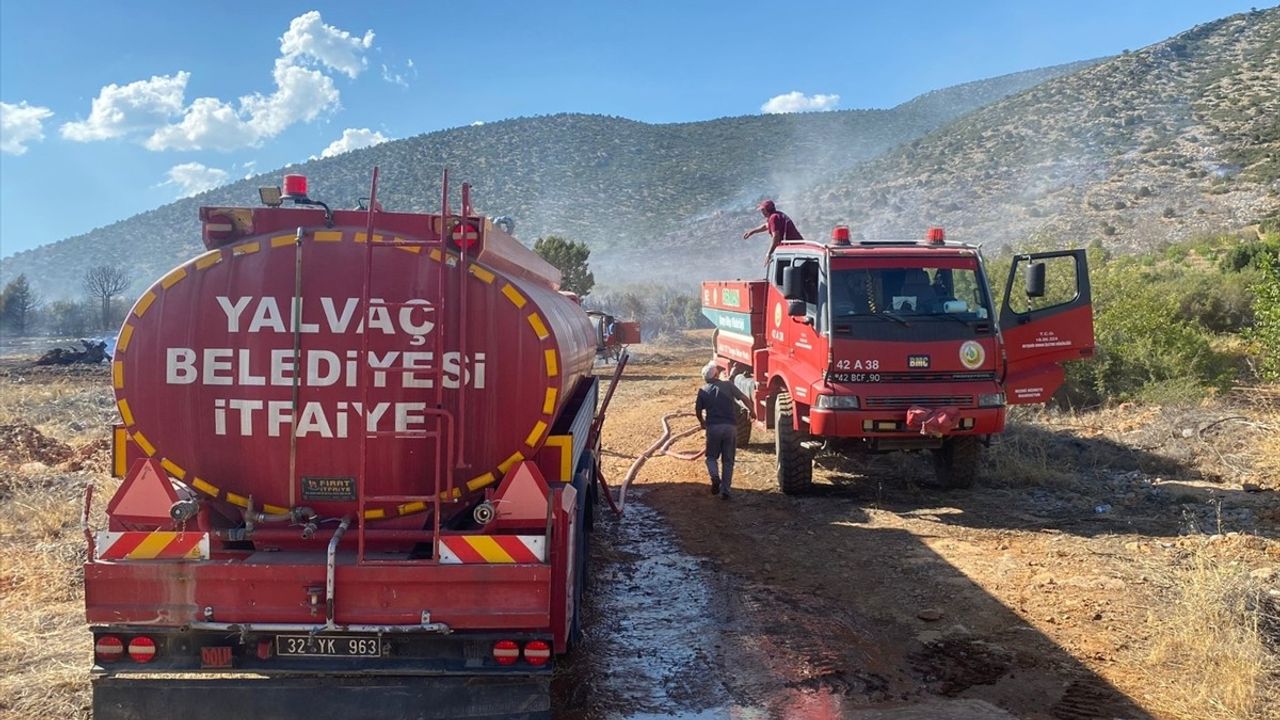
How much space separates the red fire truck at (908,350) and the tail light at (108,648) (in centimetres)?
651

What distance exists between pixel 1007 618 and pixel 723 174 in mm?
66882

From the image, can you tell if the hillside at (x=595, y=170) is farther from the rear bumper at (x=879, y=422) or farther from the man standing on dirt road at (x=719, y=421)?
the rear bumper at (x=879, y=422)

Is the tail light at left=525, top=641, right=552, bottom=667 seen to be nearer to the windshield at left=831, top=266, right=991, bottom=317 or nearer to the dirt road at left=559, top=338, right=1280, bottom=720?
the dirt road at left=559, top=338, right=1280, bottom=720

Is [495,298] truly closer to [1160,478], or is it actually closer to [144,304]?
[144,304]

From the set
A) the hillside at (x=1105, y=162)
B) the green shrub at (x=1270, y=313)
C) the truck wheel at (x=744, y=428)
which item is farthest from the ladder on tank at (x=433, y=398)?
the hillside at (x=1105, y=162)

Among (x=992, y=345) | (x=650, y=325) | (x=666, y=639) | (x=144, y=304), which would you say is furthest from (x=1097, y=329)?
(x=650, y=325)

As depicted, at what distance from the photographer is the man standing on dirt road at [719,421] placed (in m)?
9.73

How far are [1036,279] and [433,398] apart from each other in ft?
24.3

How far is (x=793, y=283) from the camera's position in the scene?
927 cm

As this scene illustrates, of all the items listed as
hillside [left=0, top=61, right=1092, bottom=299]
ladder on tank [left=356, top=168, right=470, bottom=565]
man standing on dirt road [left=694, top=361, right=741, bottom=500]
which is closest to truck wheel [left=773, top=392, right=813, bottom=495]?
man standing on dirt road [left=694, top=361, right=741, bottom=500]

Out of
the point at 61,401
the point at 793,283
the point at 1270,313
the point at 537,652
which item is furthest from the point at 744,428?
the point at 61,401

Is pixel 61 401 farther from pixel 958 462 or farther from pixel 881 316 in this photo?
pixel 958 462

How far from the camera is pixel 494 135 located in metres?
74.2

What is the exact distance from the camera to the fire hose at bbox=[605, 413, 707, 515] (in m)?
9.51
